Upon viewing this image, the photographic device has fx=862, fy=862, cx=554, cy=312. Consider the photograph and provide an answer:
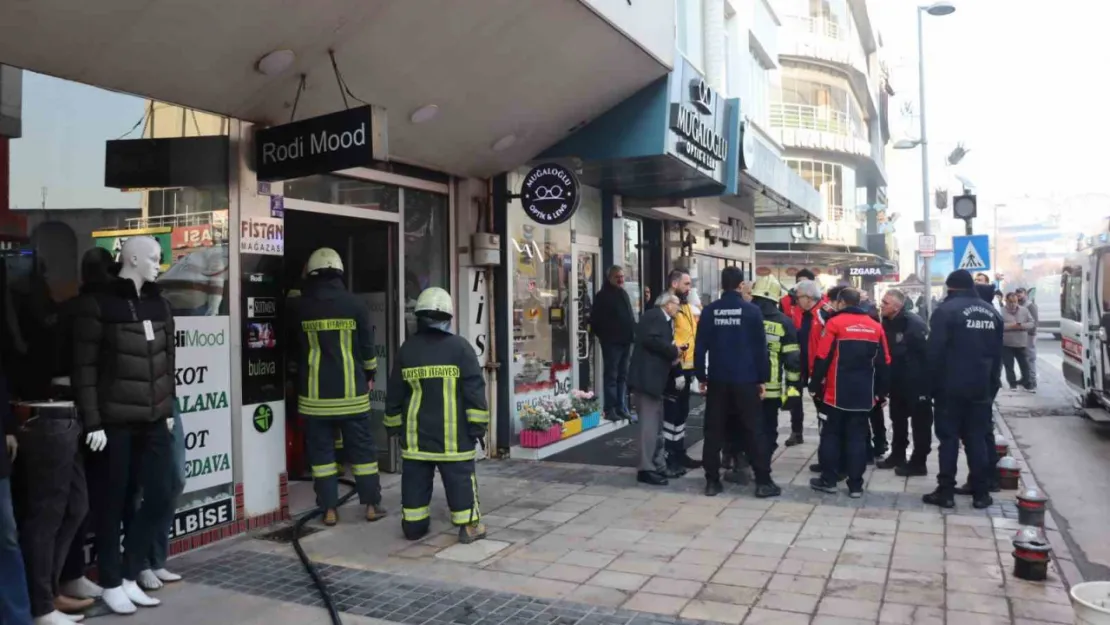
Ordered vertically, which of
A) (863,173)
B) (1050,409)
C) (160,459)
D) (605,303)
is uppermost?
(863,173)

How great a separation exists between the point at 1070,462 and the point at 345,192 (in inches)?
335

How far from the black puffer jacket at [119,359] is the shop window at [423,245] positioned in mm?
3630

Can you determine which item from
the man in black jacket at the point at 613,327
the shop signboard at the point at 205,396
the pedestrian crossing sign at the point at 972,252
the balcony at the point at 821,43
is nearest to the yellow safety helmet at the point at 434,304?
the shop signboard at the point at 205,396

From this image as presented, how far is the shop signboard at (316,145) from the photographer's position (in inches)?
218

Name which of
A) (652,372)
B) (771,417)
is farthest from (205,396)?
(771,417)

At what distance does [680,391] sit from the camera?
8227 mm

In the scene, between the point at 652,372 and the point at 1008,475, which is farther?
the point at 652,372

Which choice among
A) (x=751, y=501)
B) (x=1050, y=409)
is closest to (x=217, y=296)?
(x=751, y=501)

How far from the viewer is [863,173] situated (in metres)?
44.8

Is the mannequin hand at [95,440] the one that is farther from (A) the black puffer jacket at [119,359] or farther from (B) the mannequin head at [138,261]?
(B) the mannequin head at [138,261]

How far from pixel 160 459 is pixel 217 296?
1505mm

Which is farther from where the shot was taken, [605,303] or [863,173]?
[863,173]

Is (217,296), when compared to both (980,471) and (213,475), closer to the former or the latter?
(213,475)

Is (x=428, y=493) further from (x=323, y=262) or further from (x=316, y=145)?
Answer: (x=316, y=145)
